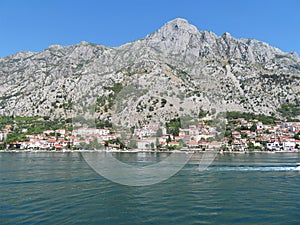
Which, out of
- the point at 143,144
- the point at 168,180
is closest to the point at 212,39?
the point at 143,144

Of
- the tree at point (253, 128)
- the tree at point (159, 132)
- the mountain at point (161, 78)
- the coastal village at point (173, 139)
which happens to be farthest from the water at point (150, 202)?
the tree at point (253, 128)

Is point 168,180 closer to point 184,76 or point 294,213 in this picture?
point 294,213

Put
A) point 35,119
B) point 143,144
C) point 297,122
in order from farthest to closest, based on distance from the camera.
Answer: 1. point 35,119
2. point 297,122
3. point 143,144

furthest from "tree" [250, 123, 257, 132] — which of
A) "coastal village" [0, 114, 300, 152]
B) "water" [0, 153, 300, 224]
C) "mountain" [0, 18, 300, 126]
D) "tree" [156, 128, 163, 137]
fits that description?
"water" [0, 153, 300, 224]

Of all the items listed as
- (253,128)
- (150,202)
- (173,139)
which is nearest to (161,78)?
(173,139)

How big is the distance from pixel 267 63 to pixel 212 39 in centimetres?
2629

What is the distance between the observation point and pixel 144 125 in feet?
209

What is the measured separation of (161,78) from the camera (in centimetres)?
8775

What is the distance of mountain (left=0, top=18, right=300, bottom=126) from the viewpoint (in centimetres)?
7781

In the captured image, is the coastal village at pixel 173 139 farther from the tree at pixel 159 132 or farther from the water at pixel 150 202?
the water at pixel 150 202

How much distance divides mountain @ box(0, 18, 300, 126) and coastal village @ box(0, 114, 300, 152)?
191 inches

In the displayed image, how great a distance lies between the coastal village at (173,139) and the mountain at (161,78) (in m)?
4.85

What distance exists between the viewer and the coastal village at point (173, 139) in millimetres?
62344

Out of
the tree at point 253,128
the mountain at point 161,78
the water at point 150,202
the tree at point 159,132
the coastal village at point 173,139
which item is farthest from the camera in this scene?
the mountain at point 161,78
